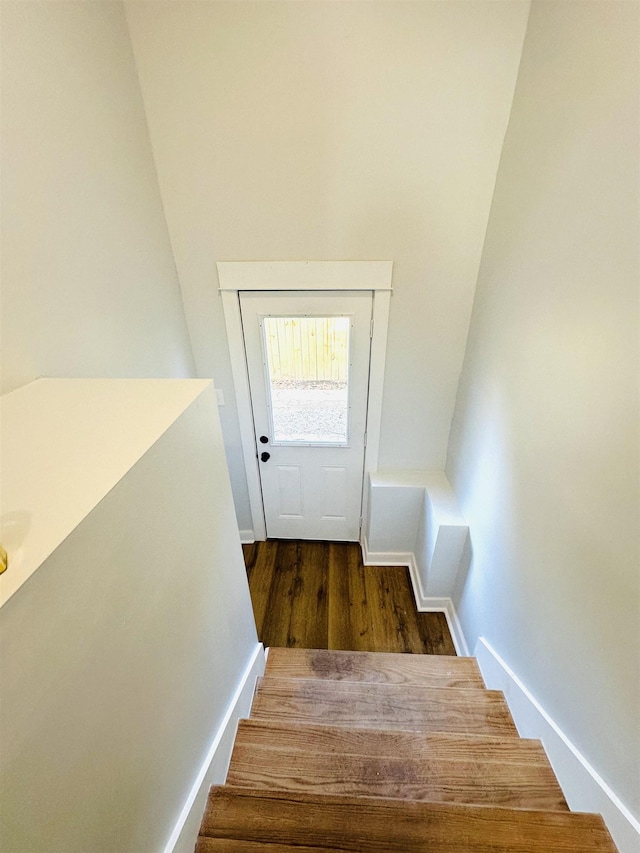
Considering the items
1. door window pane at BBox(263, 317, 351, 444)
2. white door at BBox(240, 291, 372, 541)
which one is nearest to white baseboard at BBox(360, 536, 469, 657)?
white door at BBox(240, 291, 372, 541)

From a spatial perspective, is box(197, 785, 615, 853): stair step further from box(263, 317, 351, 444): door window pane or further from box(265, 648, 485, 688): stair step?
box(263, 317, 351, 444): door window pane

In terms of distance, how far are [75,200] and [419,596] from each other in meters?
2.89

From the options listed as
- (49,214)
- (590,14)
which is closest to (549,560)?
(590,14)

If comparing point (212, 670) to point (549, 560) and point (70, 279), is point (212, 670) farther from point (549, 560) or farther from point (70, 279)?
point (70, 279)

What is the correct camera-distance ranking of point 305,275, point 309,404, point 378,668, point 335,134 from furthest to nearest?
point 309,404, point 305,275, point 378,668, point 335,134

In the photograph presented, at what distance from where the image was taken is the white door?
2.21 metres

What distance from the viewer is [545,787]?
1.18 m

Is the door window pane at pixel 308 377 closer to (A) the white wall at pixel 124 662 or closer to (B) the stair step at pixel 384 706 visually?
(A) the white wall at pixel 124 662

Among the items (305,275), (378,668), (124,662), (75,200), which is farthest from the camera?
(305,275)

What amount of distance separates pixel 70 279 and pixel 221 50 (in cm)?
130

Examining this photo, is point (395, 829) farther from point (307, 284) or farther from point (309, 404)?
point (307, 284)

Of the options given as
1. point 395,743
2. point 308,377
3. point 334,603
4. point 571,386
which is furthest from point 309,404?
point 395,743

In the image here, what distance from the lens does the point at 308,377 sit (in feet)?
7.88

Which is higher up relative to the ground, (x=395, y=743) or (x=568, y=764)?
(x=568, y=764)
